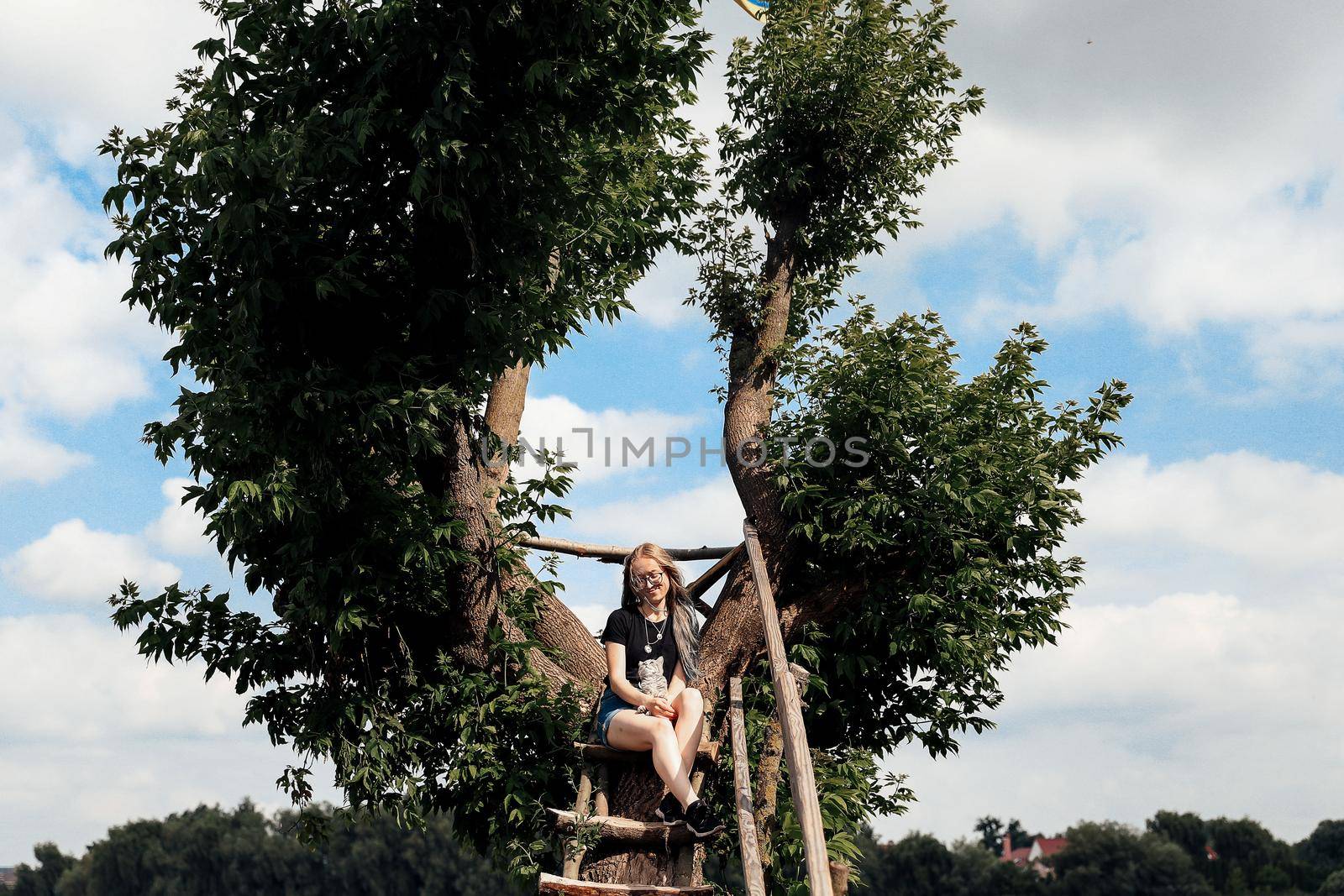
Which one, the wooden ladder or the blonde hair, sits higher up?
the blonde hair

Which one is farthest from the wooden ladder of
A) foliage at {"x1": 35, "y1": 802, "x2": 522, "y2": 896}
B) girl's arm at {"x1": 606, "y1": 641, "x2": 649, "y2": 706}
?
foliage at {"x1": 35, "y1": 802, "x2": 522, "y2": 896}

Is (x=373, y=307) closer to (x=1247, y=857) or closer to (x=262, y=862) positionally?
(x=262, y=862)

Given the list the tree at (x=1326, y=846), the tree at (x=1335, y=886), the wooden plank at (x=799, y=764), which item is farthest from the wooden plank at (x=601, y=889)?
the tree at (x=1326, y=846)

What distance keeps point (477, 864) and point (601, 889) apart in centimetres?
5672

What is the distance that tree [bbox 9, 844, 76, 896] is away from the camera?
262ft

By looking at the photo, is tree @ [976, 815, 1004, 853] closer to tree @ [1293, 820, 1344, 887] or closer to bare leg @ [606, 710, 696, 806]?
tree @ [1293, 820, 1344, 887]

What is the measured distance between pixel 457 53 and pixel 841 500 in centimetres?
492

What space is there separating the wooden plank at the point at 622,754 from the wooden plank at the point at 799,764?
35.9 inches

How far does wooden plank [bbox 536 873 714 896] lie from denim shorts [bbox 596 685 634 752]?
139 cm

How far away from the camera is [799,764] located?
6.19 m

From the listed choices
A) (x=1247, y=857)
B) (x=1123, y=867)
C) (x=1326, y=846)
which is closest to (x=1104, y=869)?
(x=1123, y=867)

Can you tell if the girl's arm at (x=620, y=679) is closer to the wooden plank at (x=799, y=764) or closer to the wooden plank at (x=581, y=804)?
the wooden plank at (x=581, y=804)

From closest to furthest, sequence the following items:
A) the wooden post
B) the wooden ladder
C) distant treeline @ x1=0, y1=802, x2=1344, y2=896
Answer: the wooden ladder
the wooden post
distant treeline @ x1=0, y1=802, x2=1344, y2=896

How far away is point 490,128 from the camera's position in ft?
28.4
